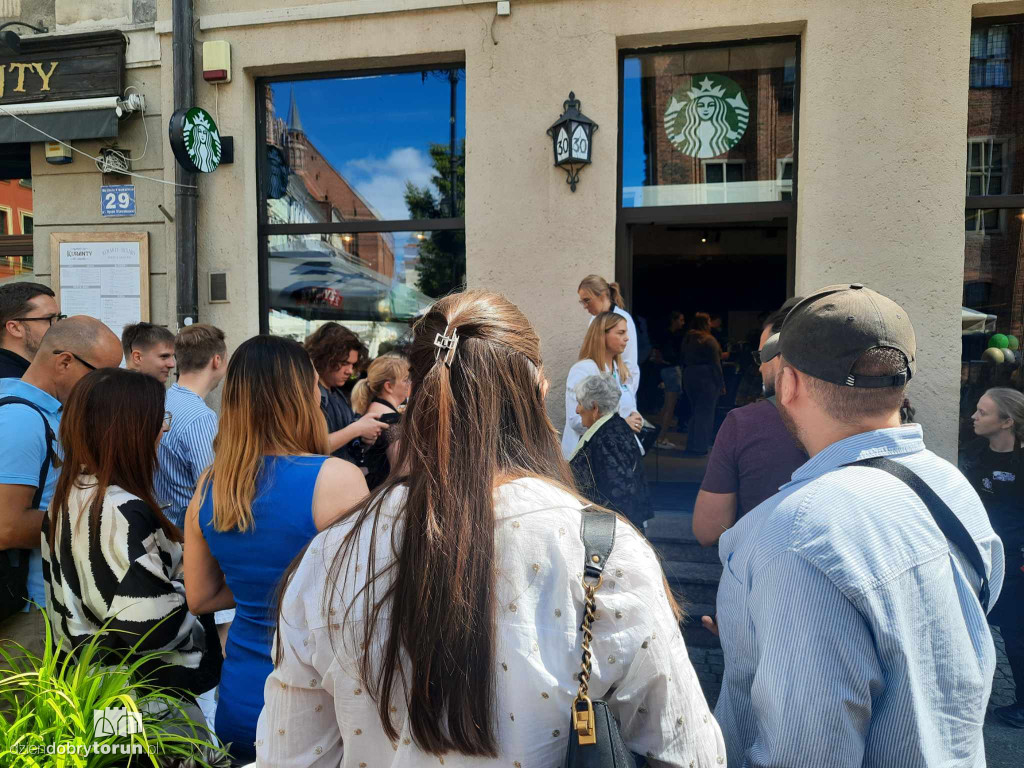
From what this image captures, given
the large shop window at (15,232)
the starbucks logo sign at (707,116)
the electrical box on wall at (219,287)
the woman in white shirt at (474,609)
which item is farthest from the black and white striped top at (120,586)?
the large shop window at (15,232)

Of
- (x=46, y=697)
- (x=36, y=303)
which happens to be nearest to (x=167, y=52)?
(x=36, y=303)

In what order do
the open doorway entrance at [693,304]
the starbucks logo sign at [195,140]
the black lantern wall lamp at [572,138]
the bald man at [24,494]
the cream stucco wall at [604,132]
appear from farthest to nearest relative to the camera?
1. the open doorway entrance at [693,304]
2. the starbucks logo sign at [195,140]
3. the black lantern wall lamp at [572,138]
4. the cream stucco wall at [604,132]
5. the bald man at [24,494]

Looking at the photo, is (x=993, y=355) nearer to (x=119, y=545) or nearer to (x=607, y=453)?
(x=607, y=453)

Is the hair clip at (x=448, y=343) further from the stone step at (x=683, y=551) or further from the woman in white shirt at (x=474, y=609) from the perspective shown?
the stone step at (x=683, y=551)

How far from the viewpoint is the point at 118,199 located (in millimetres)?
5840

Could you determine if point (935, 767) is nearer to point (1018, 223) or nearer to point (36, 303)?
point (36, 303)

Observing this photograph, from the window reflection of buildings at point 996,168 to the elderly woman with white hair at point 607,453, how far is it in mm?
2834

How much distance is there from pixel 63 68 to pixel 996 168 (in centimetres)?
712

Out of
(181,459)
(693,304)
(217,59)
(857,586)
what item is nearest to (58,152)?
(217,59)

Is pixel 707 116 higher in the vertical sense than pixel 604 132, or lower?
higher

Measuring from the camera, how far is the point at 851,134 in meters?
4.81

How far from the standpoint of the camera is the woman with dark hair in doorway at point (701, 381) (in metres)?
7.29

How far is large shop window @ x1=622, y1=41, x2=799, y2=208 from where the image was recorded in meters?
5.27

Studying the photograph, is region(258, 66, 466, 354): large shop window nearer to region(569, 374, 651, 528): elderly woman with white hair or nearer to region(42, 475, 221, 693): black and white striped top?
region(569, 374, 651, 528): elderly woman with white hair
